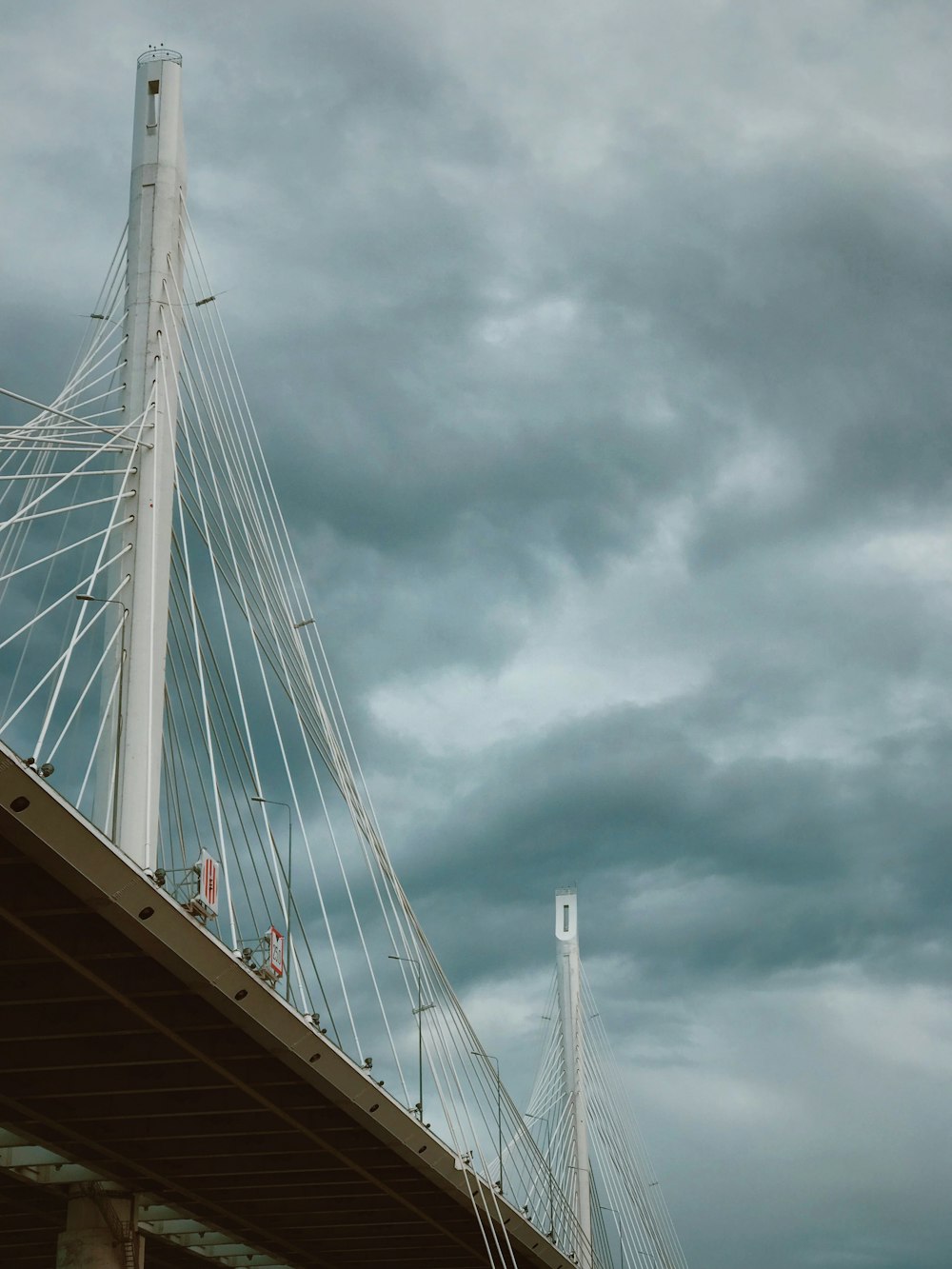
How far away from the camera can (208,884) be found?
1114 inches

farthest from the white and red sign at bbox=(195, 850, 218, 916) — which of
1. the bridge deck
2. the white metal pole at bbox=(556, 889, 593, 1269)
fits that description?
the white metal pole at bbox=(556, 889, 593, 1269)

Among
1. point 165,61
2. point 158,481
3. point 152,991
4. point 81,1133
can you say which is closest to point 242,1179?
point 81,1133

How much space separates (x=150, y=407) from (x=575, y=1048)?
119 ft

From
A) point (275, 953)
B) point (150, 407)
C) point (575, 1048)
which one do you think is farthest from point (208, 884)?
point (575, 1048)

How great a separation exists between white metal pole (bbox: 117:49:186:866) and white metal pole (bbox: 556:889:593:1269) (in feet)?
105

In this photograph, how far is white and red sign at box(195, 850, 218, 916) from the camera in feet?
91.1

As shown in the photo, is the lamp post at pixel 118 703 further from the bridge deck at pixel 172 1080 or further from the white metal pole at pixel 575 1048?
the white metal pole at pixel 575 1048

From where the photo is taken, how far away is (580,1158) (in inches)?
2395

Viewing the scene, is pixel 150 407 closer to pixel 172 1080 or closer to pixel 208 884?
pixel 208 884

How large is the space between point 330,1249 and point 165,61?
33.3 m

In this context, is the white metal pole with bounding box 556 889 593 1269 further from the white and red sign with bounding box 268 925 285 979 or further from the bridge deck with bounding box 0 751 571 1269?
the white and red sign with bounding box 268 925 285 979

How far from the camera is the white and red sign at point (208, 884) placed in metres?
27.8

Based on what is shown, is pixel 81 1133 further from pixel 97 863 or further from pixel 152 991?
pixel 97 863

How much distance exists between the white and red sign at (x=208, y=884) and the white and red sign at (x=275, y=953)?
2.68 meters
